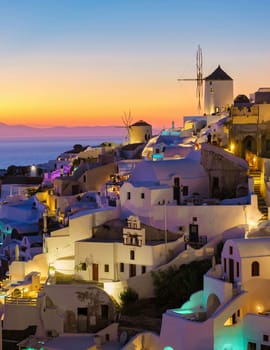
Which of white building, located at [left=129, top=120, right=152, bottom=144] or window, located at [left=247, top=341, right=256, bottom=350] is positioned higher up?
white building, located at [left=129, top=120, right=152, bottom=144]

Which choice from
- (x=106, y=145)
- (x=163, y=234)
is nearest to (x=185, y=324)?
(x=163, y=234)

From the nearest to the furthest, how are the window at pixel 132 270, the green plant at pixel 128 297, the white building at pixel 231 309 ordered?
the white building at pixel 231 309 → the green plant at pixel 128 297 → the window at pixel 132 270

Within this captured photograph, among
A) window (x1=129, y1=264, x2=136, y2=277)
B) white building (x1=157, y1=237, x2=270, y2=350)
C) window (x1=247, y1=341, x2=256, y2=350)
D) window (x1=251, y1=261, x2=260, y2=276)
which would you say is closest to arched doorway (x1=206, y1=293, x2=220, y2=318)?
white building (x1=157, y1=237, x2=270, y2=350)

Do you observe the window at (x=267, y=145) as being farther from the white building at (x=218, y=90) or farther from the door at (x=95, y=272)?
the door at (x=95, y=272)

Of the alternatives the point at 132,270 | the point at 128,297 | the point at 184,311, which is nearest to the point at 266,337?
the point at 184,311

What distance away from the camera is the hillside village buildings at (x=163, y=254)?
16812 mm

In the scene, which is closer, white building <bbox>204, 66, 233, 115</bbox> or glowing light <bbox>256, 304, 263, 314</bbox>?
glowing light <bbox>256, 304, 263, 314</bbox>

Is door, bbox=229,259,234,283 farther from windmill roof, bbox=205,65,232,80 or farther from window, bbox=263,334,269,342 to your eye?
windmill roof, bbox=205,65,232,80

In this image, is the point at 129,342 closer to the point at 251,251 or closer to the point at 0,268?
the point at 251,251

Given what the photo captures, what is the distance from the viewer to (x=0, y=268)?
26844mm

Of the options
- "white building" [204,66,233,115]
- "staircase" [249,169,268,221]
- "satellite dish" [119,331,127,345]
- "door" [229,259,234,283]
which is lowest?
"satellite dish" [119,331,127,345]

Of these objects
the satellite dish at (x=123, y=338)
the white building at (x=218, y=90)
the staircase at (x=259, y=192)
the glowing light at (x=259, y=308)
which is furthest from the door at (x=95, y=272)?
the white building at (x=218, y=90)

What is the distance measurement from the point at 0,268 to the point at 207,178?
870cm

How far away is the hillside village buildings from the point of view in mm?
16812
